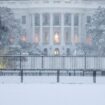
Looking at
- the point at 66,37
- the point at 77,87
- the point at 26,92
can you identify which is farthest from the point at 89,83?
the point at 66,37

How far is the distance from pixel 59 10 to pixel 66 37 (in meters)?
3.26

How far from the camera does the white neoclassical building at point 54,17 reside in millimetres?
68812

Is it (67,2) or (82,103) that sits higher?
(67,2)

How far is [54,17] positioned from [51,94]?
56.9 metres

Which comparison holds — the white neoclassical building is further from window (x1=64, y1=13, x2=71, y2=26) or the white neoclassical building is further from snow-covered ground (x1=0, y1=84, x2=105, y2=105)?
snow-covered ground (x1=0, y1=84, x2=105, y2=105)

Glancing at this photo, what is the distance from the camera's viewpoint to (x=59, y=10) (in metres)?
Result: 70.8

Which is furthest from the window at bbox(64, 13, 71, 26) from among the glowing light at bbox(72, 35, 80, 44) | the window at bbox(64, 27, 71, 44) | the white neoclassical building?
the glowing light at bbox(72, 35, 80, 44)

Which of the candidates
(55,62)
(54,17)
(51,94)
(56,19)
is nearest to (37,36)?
(54,17)

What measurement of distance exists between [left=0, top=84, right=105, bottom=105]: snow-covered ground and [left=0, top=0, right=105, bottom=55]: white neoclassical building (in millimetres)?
52877

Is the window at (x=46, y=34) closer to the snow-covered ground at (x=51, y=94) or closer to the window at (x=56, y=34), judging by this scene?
the window at (x=56, y=34)

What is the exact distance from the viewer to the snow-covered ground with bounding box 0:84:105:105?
1332cm

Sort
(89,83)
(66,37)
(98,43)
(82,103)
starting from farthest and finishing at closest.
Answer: (66,37) < (98,43) < (89,83) < (82,103)

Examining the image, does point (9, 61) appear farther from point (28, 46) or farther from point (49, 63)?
point (28, 46)

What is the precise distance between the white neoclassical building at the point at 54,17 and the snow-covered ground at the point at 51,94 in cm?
5288
